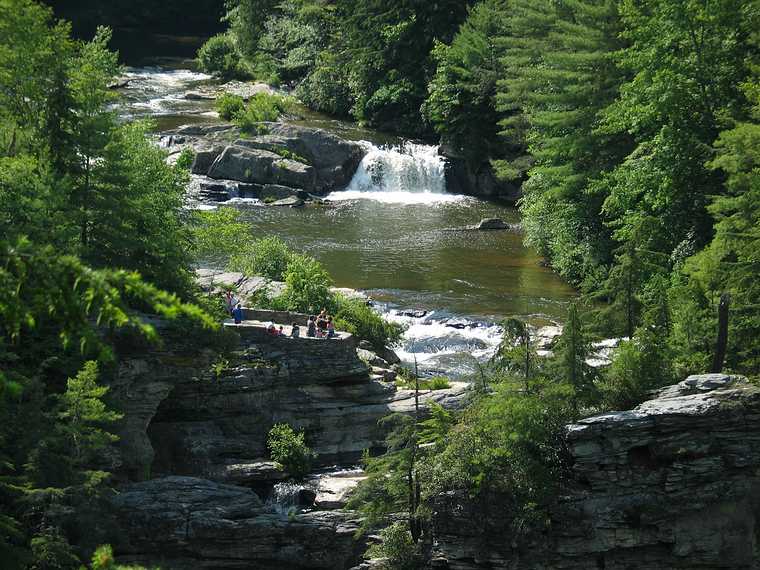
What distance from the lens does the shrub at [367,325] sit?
38281 mm

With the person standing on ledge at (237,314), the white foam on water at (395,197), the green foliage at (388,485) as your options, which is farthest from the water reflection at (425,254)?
the green foliage at (388,485)

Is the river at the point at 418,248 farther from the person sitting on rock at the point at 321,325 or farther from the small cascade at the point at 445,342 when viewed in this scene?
the person sitting on rock at the point at 321,325

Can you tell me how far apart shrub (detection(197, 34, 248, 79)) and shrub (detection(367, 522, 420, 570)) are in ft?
209

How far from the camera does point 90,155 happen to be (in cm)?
3148

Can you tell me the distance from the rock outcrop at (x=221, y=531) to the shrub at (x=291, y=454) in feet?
7.50

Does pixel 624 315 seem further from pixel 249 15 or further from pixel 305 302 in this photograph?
pixel 249 15

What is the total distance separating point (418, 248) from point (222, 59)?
137 ft

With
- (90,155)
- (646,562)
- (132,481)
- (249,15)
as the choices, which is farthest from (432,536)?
(249,15)

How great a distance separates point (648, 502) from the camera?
27.2 meters

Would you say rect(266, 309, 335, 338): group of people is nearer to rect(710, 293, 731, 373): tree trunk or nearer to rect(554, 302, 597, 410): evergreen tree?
rect(554, 302, 597, 410): evergreen tree

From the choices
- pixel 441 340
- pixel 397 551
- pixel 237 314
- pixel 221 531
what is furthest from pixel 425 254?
pixel 221 531

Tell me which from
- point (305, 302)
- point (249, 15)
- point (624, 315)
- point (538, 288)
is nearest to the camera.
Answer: point (624, 315)

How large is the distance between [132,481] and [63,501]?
5.27 m

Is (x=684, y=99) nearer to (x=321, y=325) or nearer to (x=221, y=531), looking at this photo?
(x=321, y=325)
